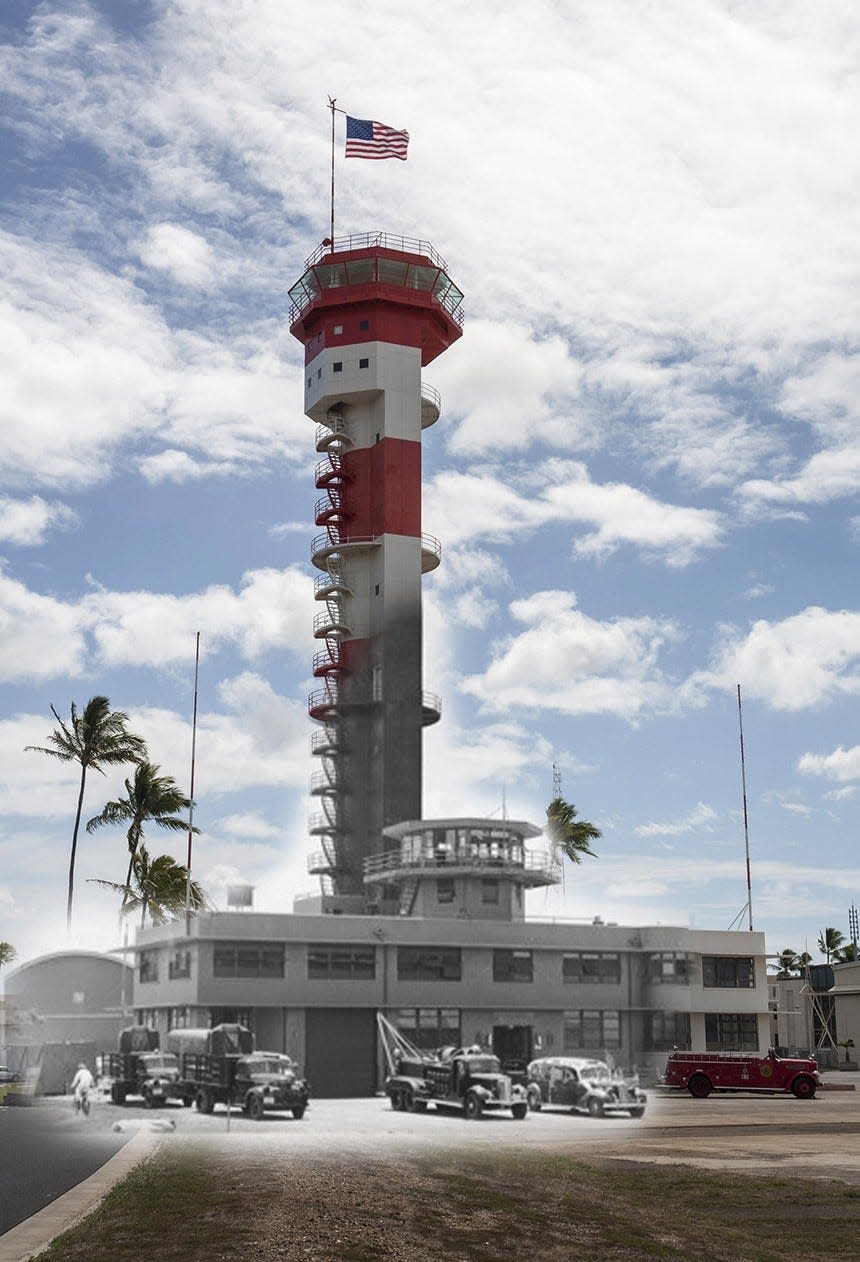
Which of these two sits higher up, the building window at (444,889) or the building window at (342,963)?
the building window at (444,889)

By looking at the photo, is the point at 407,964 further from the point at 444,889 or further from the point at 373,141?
the point at 373,141

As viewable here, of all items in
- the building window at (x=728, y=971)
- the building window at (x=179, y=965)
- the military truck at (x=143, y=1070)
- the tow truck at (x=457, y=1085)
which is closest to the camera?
the tow truck at (x=457, y=1085)

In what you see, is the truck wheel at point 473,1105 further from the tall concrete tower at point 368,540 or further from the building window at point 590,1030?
the tall concrete tower at point 368,540

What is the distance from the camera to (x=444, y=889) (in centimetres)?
5281

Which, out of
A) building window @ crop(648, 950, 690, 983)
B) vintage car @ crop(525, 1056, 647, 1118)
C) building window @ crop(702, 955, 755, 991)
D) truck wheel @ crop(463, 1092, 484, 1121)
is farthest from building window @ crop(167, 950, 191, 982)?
building window @ crop(702, 955, 755, 991)

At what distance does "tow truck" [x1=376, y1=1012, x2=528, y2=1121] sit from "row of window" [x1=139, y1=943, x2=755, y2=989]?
12.5 ft

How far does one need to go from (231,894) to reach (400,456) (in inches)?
1106

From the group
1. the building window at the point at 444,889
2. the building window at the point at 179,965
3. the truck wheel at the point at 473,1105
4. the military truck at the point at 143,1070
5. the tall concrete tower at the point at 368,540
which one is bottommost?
→ the truck wheel at the point at 473,1105

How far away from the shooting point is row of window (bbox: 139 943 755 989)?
142 ft

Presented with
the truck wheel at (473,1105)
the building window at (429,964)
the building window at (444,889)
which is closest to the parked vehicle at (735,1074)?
the building window at (444,889)

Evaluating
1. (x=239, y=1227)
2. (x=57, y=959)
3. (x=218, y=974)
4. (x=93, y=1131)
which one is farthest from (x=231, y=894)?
(x=239, y=1227)

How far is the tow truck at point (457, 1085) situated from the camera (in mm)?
A: 40188

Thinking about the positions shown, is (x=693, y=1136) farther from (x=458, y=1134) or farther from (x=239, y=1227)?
(x=239, y=1227)

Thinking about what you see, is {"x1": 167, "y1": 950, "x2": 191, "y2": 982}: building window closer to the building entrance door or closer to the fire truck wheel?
the building entrance door
